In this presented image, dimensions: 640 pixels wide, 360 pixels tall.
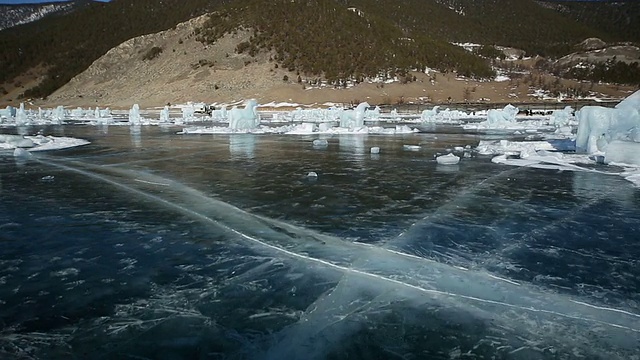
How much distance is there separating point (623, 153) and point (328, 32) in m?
64.8

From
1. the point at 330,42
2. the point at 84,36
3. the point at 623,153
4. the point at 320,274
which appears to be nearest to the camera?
the point at 320,274

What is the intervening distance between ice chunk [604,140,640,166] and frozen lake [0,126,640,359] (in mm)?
2785

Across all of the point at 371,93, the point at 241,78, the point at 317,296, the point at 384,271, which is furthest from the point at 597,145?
the point at 241,78

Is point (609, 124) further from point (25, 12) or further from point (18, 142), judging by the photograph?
point (25, 12)

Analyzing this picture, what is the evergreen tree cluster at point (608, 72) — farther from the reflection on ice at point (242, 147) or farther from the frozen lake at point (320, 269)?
the frozen lake at point (320, 269)

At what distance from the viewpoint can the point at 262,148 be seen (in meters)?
16.3

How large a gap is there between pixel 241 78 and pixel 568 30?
4154 inches

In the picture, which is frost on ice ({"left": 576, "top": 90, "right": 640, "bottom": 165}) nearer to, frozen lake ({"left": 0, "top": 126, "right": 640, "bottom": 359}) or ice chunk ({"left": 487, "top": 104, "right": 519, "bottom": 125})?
frozen lake ({"left": 0, "top": 126, "right": 640, "bottom": 359})

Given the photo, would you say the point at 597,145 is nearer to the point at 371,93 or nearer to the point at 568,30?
the point at 371,93

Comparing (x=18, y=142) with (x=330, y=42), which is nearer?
(x=18, y=142)

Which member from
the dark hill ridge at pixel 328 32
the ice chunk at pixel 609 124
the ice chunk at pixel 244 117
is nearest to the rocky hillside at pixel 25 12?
the dark hill ridge at pixel 328 32

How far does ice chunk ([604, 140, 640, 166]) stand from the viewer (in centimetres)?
1198

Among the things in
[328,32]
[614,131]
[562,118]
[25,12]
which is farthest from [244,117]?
[25,12]

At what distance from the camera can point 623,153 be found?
→ 1227 cm
